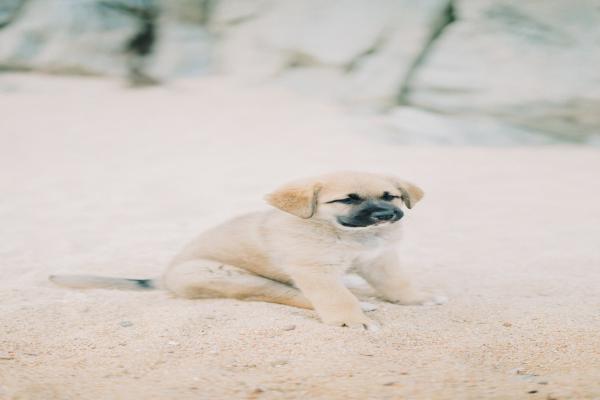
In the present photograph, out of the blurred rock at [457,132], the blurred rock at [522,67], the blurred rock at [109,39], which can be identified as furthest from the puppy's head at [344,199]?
the blurred rock at [109,39]

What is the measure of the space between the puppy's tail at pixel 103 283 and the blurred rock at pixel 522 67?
6.02 meters

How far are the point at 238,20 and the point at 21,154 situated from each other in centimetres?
445

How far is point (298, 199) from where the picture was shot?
128 inches

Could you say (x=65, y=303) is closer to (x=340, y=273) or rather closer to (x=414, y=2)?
(x=340, y=273)

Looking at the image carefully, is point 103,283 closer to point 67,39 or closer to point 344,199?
point 344,199

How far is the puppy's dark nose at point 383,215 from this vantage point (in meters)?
3.09

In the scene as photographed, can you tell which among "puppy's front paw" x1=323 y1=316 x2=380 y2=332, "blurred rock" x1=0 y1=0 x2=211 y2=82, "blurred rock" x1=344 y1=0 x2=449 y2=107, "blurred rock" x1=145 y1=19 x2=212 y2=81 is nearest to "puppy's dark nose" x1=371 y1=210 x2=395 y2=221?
"puppy's front paw" x1=323 y1=316 x2=380 y2=332

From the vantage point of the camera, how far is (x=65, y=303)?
3439 millimetres

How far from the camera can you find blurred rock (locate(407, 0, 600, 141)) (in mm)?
8453

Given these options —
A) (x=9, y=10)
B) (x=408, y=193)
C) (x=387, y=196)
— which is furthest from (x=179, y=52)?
(x=387, y=196)

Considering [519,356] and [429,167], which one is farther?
[429,167]

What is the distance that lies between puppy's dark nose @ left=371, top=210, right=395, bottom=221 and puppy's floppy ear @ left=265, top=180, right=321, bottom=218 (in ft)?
1.00

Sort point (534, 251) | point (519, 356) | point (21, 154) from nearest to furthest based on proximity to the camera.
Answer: point (519, 356), point (534, 251), point (21, 154)

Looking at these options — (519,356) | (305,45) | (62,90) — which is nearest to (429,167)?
(305,45)
